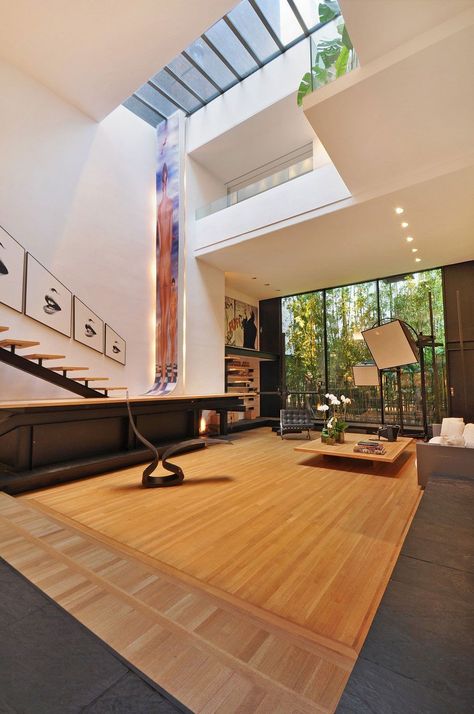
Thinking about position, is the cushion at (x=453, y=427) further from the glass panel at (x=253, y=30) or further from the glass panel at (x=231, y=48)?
the glass panel at (x=231, y=48)

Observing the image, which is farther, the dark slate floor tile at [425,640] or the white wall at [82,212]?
the white wall at [82,212]

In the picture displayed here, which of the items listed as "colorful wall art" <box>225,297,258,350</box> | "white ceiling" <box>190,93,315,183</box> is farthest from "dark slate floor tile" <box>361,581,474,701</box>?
"colorful wall art" <box>225,297,258,350</box>

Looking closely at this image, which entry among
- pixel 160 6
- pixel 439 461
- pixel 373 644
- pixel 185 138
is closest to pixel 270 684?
pixel 373 644

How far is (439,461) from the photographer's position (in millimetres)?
3842

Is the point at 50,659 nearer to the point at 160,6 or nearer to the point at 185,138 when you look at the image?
the point at 160,6

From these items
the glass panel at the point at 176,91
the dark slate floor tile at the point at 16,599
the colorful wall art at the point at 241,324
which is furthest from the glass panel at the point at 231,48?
the dark slate floor tile at the point at 16,599

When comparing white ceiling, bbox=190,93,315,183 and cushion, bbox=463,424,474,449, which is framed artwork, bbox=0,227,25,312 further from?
cushion, bbox=463,424,474,449

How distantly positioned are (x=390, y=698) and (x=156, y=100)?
1051 centimetres

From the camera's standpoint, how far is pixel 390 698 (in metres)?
1.08

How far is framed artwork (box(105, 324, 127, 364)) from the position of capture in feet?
23.1

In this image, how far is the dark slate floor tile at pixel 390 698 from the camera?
40.6 inches

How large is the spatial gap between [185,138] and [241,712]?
10.4 metres

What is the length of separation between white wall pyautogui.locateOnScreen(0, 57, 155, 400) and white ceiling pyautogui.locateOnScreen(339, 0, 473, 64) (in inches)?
213

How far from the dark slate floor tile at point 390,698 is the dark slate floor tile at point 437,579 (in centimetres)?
61
